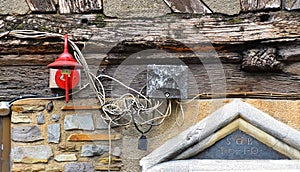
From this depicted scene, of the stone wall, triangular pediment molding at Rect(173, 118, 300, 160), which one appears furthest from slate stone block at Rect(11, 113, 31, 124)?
triangular pediment molding at Rect(173, 118, 300, 160)

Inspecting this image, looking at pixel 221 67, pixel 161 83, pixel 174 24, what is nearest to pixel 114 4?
pixel 174 24

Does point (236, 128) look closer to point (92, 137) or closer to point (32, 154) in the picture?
point (92, 137)

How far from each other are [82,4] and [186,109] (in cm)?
94

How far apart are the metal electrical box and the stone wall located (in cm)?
12

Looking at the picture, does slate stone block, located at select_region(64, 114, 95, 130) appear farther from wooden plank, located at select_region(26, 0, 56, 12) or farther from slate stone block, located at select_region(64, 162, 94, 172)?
wooden plank, located at select_region(26, 0, 56, 12)

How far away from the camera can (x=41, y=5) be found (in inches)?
115

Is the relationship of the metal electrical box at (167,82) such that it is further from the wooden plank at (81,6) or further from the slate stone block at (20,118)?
the slate stone block at (20,118)

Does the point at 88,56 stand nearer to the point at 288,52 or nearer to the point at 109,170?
the point at 109,170

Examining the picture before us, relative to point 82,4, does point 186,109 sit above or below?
below

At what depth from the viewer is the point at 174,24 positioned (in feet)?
9.46

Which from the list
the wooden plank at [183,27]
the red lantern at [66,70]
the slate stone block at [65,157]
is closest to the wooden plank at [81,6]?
the wooden plank at [183,27]

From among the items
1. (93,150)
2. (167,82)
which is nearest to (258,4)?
(167,82)

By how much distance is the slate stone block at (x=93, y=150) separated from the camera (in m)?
2.85

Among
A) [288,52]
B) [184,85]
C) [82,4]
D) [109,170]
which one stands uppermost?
[82,4]
